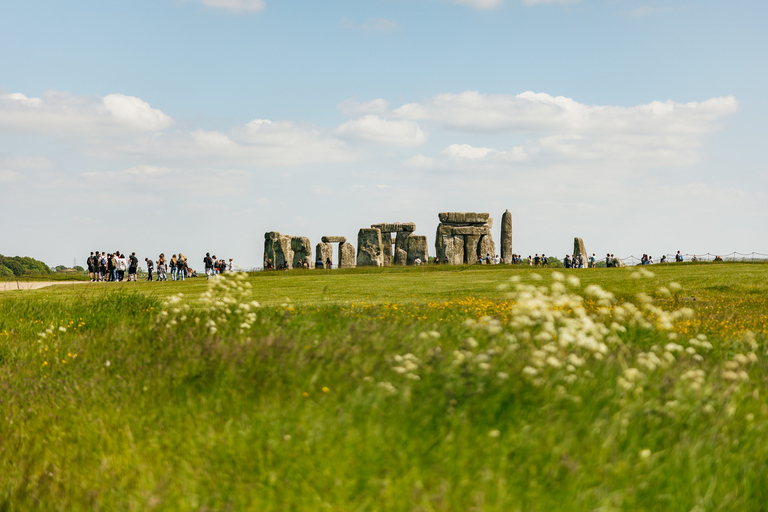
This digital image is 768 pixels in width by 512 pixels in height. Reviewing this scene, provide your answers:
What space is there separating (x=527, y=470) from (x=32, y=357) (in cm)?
778

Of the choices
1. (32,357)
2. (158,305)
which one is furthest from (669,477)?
(158,305)

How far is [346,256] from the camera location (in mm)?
45281

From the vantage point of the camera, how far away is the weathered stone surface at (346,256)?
45188 mm

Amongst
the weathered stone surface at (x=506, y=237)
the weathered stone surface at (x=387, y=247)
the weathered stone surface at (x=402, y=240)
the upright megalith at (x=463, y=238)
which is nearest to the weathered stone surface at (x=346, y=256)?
the weathered stone surface at (x=387, y=247)

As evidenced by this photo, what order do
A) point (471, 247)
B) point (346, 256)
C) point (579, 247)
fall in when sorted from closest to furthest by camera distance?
point (346, 256)
point (471, 247)
point (579, 247)

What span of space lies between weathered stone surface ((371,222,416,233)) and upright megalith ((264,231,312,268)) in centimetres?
567

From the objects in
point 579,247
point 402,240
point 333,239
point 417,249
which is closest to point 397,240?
point 402,240

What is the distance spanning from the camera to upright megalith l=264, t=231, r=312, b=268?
4434 cm

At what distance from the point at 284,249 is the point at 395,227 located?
27.2ft

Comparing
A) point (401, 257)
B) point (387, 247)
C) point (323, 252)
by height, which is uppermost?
point (387, 247)

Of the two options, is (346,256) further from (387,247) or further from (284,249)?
(284,249)

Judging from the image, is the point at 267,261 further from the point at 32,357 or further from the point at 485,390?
the point at 485,390

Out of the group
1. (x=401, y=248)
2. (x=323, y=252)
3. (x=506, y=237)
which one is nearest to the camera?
(x=323, y=252)

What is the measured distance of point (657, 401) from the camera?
16.1 ft
